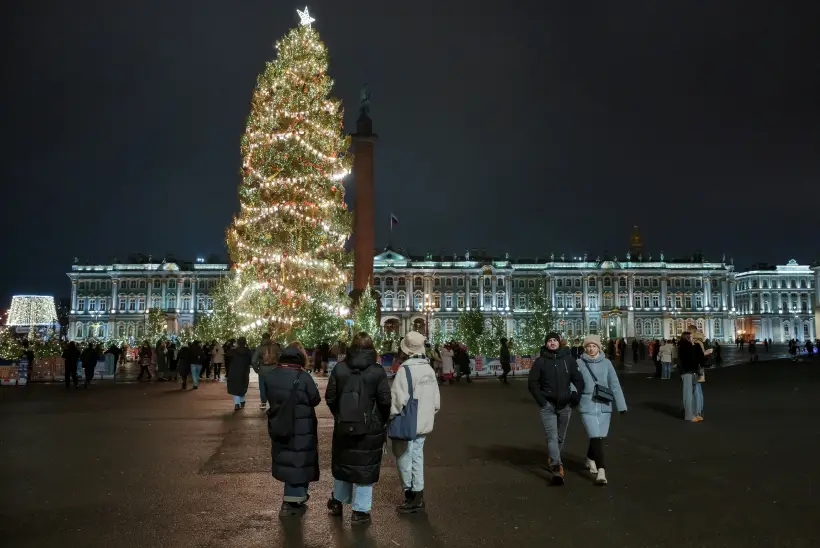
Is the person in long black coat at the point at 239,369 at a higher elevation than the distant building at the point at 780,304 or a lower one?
lower

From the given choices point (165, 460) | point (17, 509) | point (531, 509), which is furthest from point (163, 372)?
point (531, 509)

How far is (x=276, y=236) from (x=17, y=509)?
20.5 m

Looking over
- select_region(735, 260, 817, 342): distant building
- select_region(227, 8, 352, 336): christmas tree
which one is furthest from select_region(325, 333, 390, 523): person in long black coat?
select_region(735, 260, 817, 342): distant building

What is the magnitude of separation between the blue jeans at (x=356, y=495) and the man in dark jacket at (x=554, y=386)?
2.46m

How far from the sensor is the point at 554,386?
8.11 metres

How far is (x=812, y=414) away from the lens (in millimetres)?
14195

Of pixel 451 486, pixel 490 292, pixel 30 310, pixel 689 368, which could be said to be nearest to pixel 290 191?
pixel 689 368

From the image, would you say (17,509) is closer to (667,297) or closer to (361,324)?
(361,324)

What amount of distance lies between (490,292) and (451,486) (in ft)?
323

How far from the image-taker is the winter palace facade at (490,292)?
105 metres

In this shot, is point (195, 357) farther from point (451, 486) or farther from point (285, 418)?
point (285, 418)

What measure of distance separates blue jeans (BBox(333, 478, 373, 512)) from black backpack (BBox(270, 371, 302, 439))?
70cm

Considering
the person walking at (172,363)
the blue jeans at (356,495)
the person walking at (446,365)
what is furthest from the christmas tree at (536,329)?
the blue jeans at (356,495)

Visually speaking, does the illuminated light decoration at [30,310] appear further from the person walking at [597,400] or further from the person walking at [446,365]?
the person walking at [597,400]
